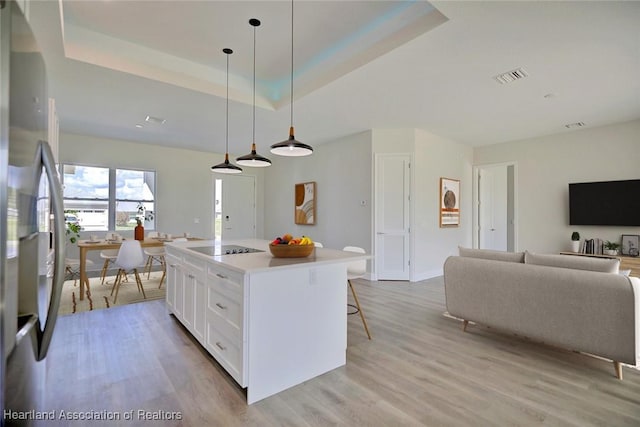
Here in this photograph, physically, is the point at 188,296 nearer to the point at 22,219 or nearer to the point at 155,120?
the point at 22,219

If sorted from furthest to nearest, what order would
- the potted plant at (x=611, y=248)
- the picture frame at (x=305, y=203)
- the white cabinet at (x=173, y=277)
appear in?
1. the picture frame at (x=305, y=203)
2. the potted plant at (x=611, y=248)
3. the white cabinet at (x=173, y=277)

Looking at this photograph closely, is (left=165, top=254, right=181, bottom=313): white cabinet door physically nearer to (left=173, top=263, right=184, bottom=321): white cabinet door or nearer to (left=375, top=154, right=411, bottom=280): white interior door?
(left=173, top=263, right=184, bottom=321): white cabinet door

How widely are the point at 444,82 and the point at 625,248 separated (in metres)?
4.10

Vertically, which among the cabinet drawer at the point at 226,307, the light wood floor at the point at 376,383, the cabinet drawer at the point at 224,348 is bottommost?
the light wood floor at the point at 376,383

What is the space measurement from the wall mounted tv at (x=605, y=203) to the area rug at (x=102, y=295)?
21.9 feet

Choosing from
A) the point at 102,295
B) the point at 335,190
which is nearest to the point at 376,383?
the point at 102,295

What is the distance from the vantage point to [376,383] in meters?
2.14

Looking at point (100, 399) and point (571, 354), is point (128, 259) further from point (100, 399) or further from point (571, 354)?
point (571, 354)

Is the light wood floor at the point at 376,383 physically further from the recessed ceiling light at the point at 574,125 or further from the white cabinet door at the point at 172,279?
the recessed ceiling light at the point at 574,125

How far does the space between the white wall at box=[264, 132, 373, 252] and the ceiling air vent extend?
234 cm

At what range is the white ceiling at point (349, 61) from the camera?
257 cm

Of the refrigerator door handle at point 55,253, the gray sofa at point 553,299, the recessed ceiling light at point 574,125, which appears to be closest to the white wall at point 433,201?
the recessed ceiling light at point 574,125

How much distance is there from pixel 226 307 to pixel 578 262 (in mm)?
2765

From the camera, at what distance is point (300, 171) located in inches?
277
